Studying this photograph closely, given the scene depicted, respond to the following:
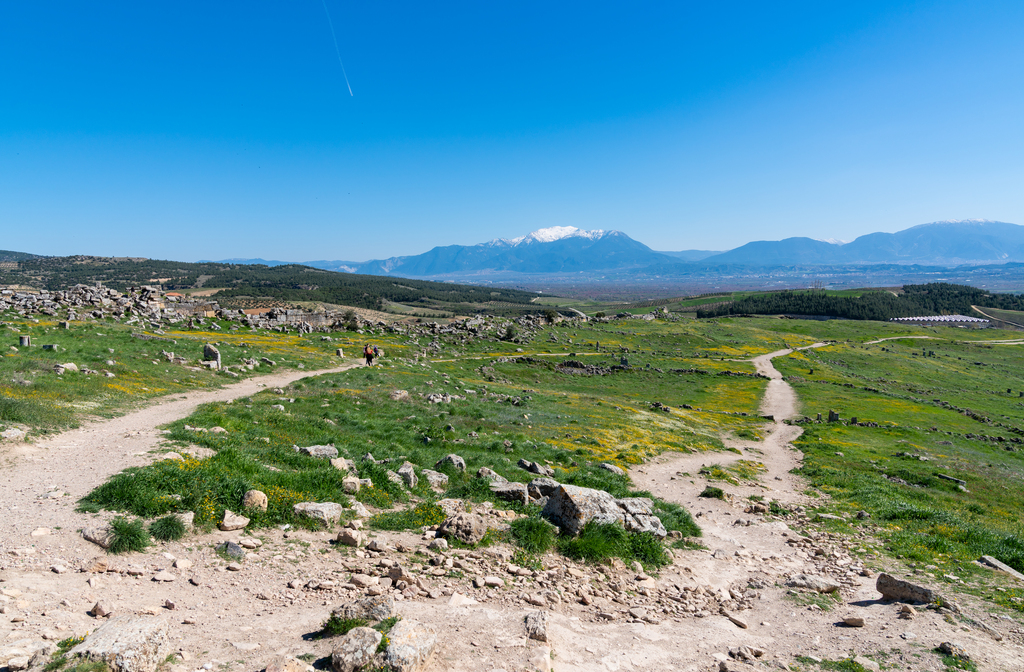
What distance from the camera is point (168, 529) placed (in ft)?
30.5

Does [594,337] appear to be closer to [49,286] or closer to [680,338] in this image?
[680,338]

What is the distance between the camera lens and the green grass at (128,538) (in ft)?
28.2

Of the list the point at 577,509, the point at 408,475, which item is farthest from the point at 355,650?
the point at 408,475

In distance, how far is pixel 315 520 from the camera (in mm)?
10750

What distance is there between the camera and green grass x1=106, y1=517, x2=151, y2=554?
28.2 ft

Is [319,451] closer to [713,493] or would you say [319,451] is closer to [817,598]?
[817,598]

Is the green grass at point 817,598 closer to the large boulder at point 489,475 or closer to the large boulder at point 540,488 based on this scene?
the large boulder at point 540,488

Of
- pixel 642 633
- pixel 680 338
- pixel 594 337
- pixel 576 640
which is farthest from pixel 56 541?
pixel 680 338

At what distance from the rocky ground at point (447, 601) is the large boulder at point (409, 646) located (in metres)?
0.09

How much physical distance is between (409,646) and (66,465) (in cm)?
1111

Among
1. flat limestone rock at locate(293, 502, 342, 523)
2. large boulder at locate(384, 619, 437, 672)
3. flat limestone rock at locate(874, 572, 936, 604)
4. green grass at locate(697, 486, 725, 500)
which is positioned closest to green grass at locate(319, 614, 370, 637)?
large boulder at locate(384, 619, 437, 672)

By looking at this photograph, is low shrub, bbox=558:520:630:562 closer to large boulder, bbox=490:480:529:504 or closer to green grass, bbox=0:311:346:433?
large boulder, bbox=490:480:529:504

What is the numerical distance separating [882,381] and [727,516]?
67.6 meters

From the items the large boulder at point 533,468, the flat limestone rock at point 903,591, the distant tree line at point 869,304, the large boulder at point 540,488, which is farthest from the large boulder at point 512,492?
the distant tree line at point 869,304
